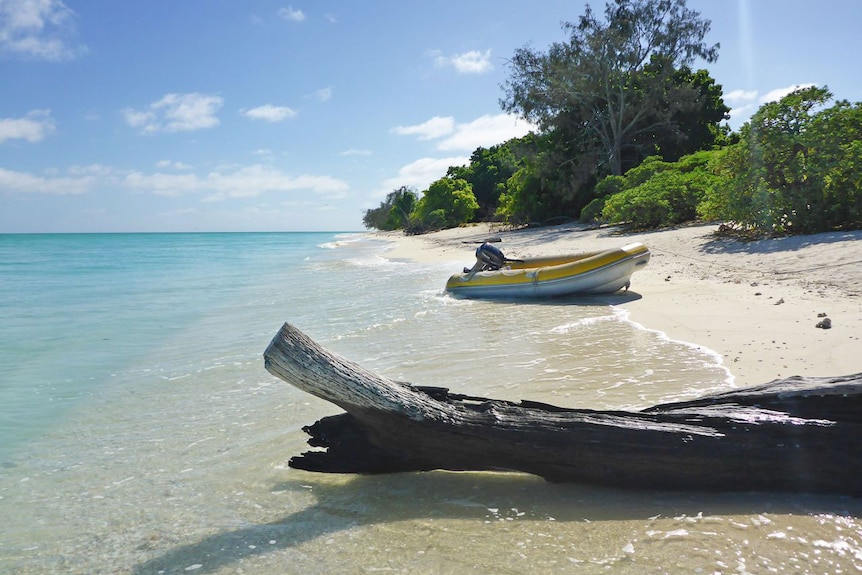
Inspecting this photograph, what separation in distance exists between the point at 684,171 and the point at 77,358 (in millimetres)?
21805

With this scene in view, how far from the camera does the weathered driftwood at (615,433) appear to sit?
9.29ft

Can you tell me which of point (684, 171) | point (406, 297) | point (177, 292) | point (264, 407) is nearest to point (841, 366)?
point (264, 407)

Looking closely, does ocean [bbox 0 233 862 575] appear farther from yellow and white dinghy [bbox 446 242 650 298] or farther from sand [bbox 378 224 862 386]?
yellow and white dinghy [bbox 446 242 650 298]

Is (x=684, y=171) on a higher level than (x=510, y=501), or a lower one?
higher

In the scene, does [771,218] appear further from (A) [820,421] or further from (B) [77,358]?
(B) [77,358]

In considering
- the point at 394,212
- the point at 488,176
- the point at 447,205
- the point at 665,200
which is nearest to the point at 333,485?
the point at 665,200

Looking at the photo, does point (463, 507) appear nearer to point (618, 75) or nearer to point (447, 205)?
point (618, 75)

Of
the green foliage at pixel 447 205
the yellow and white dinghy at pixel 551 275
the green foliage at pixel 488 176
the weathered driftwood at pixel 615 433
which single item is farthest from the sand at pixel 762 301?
the green foliage at pixel 488 176

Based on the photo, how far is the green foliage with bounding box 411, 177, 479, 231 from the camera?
51.0m

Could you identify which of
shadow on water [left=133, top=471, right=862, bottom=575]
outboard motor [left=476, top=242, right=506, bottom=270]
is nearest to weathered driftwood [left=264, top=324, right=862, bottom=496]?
shadow on water [left=133, top=471, right=862, bottom=575]

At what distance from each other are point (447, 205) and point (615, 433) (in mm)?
49777

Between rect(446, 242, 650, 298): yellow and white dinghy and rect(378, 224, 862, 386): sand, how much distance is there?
2.07ft

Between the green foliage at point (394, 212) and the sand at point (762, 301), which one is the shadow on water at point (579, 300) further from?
the green foliage at point (394, 212)

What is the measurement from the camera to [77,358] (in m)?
7.84
